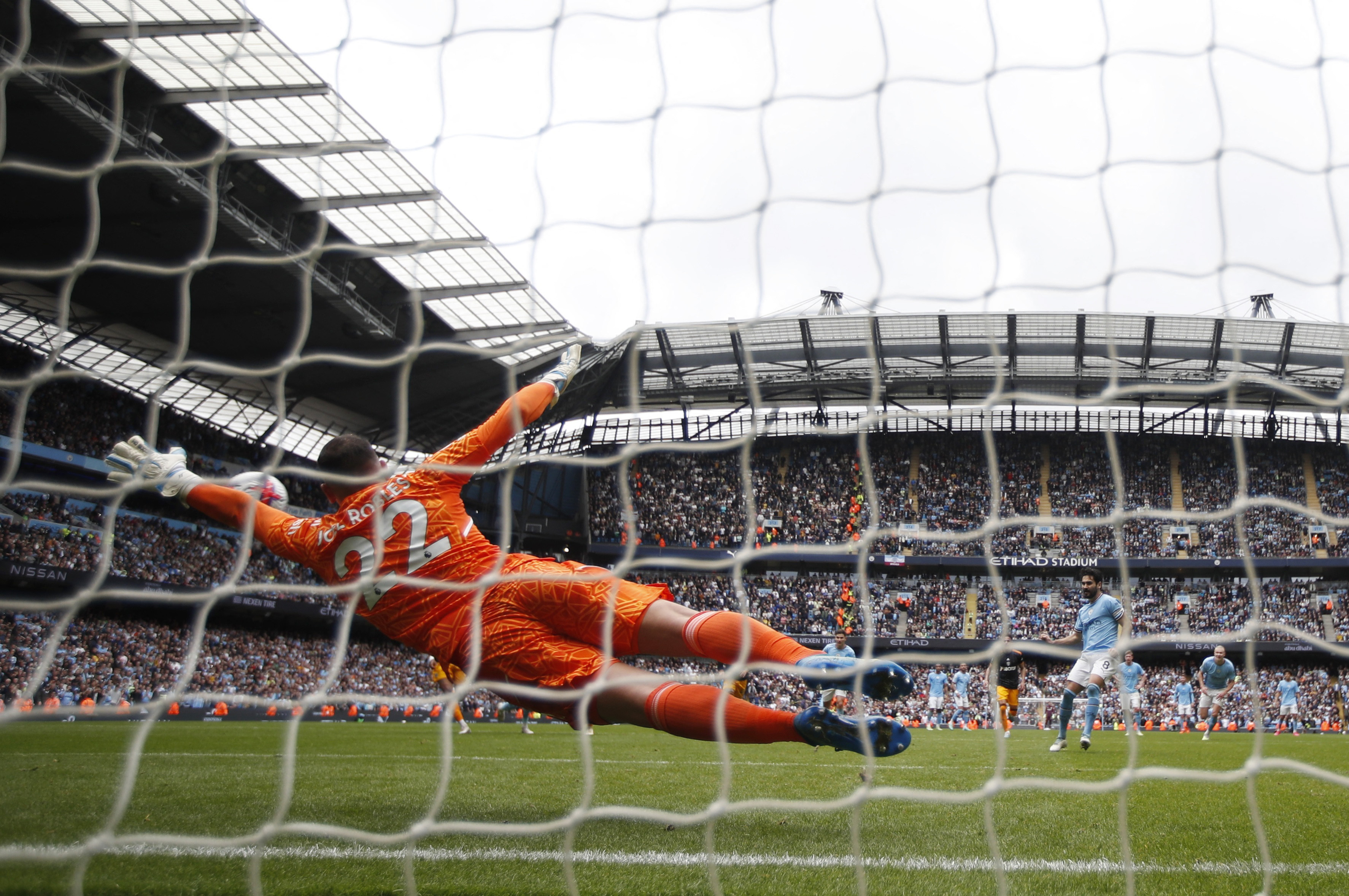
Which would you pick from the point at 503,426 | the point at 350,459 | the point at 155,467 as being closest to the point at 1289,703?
the point at 503,426

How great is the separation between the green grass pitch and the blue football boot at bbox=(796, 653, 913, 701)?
0.52 metres

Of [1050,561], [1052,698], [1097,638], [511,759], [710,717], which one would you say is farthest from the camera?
[1050,561]

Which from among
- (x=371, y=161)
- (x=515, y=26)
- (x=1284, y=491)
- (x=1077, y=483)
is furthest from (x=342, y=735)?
(x=1284, y=491)

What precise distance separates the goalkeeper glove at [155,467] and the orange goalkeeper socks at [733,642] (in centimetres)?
183

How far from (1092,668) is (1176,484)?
22.4 meters

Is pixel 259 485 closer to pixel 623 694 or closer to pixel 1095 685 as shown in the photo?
pixel 623 694

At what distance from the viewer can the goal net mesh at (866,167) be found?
115 inches

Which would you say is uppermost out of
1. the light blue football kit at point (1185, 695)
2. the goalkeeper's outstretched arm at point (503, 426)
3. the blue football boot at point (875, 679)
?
the goalkeeper's outstretched arm at point (503, 426)

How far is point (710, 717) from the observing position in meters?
2.77

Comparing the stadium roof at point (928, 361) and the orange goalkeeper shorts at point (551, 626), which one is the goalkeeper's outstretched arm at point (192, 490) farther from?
the stadium roof at point (928, 361)

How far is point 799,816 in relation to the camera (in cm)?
377

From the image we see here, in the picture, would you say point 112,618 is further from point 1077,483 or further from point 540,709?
point 1077,483

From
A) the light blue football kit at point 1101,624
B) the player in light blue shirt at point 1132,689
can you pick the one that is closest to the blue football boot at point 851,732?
Answer: the player in light blue shirt at point 1132,689

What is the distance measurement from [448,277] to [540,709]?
9292 mm
